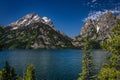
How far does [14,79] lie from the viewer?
62781 millimetres

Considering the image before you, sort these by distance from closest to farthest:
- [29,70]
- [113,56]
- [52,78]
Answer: [113,56] < [29,70] < [52,78]

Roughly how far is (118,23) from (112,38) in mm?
1724

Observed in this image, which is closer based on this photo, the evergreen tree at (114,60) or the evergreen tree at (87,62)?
the evergreen tree at (114,60)

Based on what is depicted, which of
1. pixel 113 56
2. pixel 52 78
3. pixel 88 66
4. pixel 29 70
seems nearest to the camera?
pixel 113 56

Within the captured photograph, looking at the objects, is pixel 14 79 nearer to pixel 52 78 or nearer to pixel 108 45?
pixel 108 45

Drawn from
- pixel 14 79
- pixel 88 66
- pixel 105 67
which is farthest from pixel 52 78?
pixel 105 67

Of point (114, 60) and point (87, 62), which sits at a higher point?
point (114, 60)

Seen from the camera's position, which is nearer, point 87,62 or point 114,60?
point 114,60

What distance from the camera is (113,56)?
82.4ft

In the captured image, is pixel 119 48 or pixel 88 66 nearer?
pixel 119 48

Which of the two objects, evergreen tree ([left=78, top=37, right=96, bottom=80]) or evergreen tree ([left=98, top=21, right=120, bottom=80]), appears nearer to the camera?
evergreen tree ([left=98, top=21, right=120, bottom=80])

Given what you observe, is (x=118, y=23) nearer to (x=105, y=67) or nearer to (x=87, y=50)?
(x=105, y=67)

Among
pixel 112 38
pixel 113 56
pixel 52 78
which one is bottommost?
pixel 52 78

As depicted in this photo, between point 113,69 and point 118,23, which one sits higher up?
point 118,23
